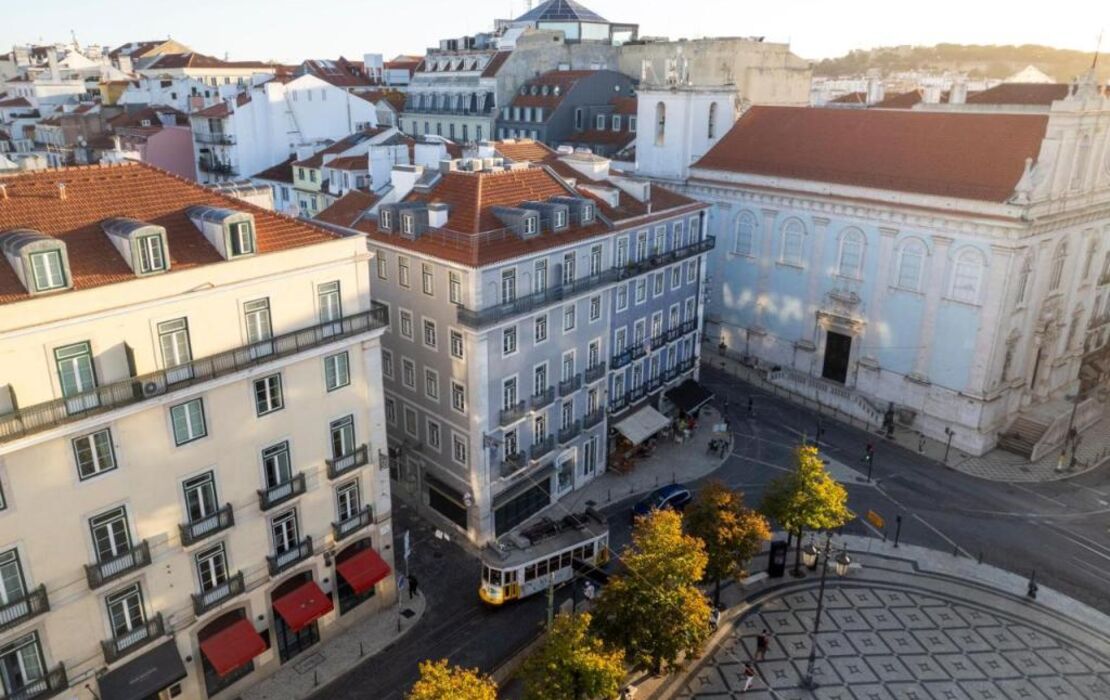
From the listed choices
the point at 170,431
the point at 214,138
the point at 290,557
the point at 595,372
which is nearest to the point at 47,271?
the point at 170,431

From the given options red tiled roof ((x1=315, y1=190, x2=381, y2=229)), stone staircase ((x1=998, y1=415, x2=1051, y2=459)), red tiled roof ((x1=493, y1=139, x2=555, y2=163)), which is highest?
red tiled roof ((x1=493, y1=139, x2=555, y2=163))

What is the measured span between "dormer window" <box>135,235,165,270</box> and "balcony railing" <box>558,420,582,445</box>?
2446 centimetres

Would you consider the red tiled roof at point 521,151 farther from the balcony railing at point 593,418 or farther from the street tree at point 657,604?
the street tree at point 657,604

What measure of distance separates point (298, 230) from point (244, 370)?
6113mm

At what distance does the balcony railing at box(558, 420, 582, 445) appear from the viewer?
149 feet

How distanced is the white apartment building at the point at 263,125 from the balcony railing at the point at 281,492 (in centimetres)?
5404

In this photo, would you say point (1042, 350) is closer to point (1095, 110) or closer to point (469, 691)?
point (1095, 110)

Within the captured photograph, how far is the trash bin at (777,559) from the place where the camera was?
4031cm

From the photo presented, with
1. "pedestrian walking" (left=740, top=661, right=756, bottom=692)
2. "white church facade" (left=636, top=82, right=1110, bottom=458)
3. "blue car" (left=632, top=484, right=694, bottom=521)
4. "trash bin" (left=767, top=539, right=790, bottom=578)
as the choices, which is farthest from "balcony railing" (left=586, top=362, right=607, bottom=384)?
"white church facade" (left=636, top=82, right=1110, bottom=458)

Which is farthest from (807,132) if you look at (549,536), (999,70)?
(999,70)

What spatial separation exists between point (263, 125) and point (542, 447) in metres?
51.7

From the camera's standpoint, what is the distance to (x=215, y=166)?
78.6 meters

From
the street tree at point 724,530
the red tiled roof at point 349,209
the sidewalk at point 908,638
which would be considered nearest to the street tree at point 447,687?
the sidewalk at point 908,638

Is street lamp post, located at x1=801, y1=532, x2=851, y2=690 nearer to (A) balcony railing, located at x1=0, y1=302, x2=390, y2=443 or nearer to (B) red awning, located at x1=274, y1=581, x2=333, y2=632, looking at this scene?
(B) red awning, located at x1=274, y1=581, x2=333, y2=632
